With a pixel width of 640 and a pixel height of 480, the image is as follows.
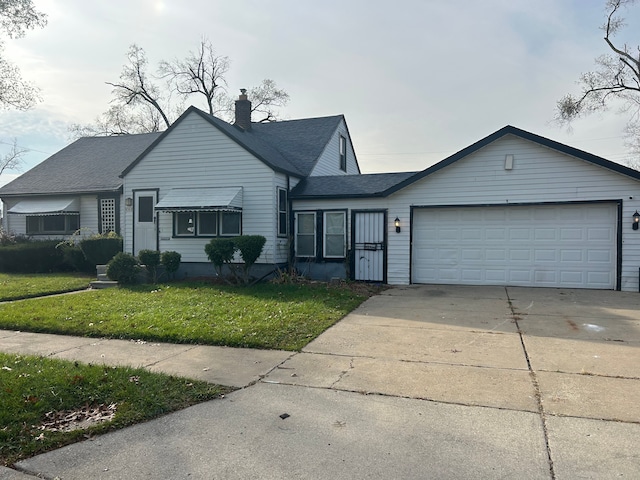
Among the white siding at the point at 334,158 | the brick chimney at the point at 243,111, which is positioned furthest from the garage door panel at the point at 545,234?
the brick chimney at the point at 243,111

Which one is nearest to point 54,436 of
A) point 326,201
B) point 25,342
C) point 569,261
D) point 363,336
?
point 25,342

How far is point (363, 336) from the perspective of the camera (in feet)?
22.7

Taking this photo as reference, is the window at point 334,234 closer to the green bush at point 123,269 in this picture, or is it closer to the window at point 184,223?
the window at point 184,223

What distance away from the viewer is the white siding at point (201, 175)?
13.7 meters

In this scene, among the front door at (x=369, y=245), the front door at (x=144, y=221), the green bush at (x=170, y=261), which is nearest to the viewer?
the front door at (x=369, y=245)

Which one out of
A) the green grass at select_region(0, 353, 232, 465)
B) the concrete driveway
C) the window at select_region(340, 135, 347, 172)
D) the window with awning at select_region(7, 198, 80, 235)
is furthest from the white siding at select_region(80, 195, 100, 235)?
the concrete driveway

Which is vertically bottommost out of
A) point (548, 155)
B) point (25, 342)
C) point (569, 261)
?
point (25, 342)

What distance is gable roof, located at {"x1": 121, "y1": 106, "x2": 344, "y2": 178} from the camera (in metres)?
14.2

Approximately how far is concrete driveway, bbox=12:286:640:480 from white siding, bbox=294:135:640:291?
231 inches

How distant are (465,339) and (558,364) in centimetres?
145

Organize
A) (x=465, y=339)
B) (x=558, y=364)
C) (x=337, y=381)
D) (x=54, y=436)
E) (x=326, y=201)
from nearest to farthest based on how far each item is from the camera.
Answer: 1. (x=54, y=436)
2. (x=337, y=381)
3. (x=558, y=364)
4. (x=465, y=339)
5. (x=326, y=201)

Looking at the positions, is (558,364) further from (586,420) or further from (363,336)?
(363,336)

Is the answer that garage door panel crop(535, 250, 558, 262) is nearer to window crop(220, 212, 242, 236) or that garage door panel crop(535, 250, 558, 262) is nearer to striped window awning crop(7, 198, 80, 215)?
window crop(220, 212, 242, 236)

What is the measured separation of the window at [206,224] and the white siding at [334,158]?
4018mm
